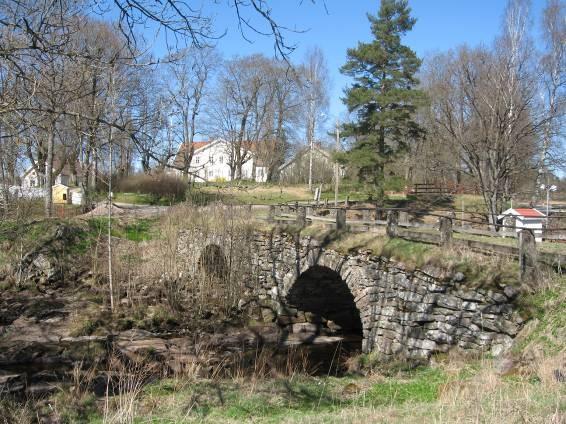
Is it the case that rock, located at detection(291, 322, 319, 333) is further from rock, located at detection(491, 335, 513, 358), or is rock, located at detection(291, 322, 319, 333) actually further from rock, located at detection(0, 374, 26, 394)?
rock, located at detection(491, 335, 513, 358)

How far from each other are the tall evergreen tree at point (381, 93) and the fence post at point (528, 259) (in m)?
20.5

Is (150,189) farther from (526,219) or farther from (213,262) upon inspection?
(526,219)

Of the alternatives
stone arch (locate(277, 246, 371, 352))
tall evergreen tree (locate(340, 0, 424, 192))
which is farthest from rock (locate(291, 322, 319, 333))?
tall evergreen tree (locate(340, 0, 424, 192))

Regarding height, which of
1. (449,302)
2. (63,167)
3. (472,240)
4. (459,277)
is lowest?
(449,302)

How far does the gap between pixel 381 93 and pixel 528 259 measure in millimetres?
21909

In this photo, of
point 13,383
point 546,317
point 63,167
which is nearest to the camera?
point 546,317

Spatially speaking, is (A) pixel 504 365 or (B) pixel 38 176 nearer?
(A) pixel 504 365

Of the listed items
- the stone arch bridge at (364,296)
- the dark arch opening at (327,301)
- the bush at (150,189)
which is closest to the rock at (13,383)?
the stone arch bridge at (364,296)

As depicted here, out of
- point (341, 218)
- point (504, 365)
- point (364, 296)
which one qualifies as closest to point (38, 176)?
point (341, 218)

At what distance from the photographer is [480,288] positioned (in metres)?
8.34

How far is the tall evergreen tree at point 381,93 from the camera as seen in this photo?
2805 centimetres

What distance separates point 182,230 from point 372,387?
449 inches

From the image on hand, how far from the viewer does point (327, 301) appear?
53.7ft

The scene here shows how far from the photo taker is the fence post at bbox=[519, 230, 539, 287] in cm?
788
